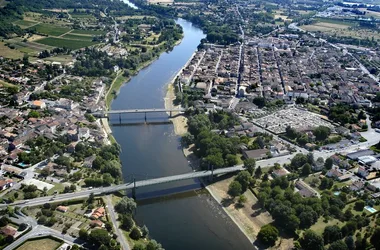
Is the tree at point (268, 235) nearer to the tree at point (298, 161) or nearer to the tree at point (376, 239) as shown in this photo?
the tree at point (376, 239)

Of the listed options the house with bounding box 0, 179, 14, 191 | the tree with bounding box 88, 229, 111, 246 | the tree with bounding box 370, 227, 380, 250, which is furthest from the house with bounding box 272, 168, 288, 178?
the house with bounding box 0, 179, 14, 191

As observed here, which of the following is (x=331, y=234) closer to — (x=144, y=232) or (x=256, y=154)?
(x=256, y=154)

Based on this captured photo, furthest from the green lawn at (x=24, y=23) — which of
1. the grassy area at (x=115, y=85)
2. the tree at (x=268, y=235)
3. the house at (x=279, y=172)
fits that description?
the tree at (x=268, y=235)

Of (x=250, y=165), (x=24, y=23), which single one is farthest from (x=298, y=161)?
(x=24, y=23)

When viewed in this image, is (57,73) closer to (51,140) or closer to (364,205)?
(51,140)

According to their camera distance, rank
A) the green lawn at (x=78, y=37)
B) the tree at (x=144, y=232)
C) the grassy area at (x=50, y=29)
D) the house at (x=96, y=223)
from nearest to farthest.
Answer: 1. the house at (x=96, y=223)
2. the tree at (x=144, y=232)
3. the green lawn at (x=78, y=37)
4. the grassy area at (x=50, y=29)
